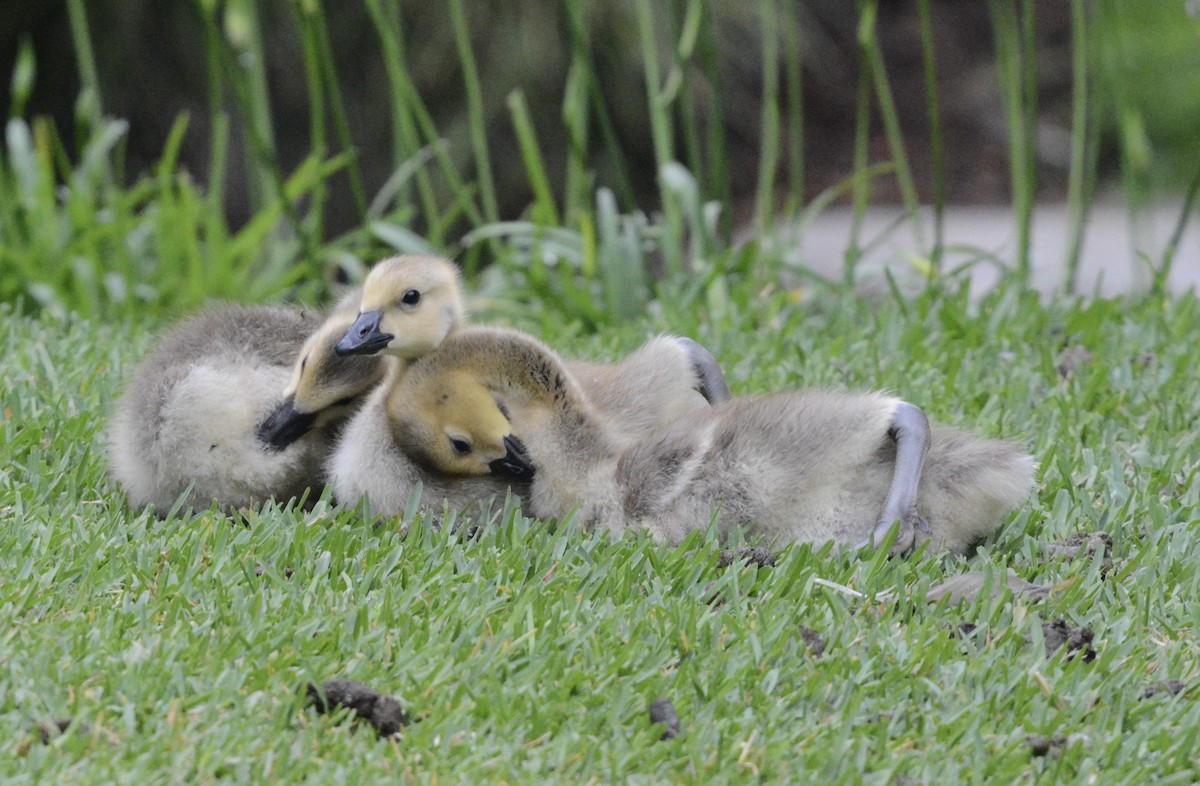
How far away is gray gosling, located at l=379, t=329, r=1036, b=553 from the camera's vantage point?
148 inches

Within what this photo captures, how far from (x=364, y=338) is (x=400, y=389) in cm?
17

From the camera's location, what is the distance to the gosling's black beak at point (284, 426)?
3865 mm

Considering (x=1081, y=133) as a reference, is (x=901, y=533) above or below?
below

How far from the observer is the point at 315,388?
387cm

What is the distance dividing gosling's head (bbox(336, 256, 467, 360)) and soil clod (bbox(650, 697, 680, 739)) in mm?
1351

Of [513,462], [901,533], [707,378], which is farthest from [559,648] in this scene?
[707,378]

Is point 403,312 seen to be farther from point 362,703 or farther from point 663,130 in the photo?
point 663,130

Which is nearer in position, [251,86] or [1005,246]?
[1005,246]

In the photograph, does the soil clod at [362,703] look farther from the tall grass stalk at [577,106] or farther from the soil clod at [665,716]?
the tall grass stalk at [577,106]

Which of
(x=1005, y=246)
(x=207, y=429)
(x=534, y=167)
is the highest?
(x=207, y=429)

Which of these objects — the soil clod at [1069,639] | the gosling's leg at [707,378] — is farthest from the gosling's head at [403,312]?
the soil clod at [1069,639]

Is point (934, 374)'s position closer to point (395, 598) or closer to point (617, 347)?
point (617, 347)

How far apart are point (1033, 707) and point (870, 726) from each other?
359 mm

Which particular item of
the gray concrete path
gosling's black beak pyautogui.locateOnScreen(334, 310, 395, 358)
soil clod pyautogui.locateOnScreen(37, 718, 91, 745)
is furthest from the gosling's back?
the gray concrete path
